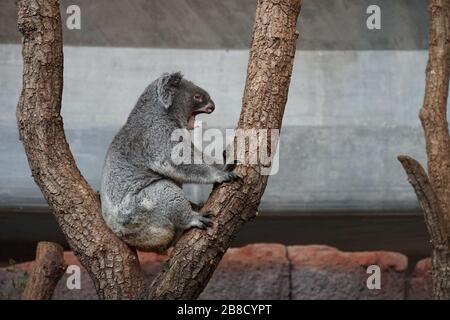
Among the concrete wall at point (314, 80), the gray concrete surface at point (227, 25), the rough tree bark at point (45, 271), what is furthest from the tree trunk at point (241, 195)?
the gray concrete surface at point (227, 25)

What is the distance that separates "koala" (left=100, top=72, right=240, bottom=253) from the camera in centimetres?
462

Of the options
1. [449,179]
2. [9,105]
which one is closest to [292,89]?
[449,179]

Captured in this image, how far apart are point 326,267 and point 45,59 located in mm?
4850

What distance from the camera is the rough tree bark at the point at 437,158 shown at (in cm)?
567

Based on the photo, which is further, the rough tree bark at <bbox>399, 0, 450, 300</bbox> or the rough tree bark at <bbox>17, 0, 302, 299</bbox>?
the rough tree bark at <bbox>399, 0, 450, 300</bbox>

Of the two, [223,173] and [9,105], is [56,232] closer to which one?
[9,105]

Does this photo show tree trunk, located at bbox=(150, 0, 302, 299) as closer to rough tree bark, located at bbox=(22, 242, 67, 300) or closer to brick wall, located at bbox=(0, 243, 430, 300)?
rough tree bark, located at bbox=(22, 242, 67, 300)

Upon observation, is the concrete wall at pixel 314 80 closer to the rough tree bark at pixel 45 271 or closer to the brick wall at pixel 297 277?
the brick wall at pixel 297 277

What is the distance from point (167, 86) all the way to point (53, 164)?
3.69 ft

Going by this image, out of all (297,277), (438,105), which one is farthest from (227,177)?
(297,277)

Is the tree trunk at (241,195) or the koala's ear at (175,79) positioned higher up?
the koala's ear at (175,79)

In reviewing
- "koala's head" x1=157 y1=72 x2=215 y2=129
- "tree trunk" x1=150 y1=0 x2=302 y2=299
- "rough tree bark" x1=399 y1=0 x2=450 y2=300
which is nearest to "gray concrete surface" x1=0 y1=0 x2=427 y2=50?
"rough tree bark" x1=399 y1=0 x2=450 y2=300

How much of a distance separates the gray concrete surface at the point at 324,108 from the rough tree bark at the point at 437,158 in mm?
1536

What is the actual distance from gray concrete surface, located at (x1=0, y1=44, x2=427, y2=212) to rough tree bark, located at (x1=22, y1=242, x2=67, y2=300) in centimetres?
213
